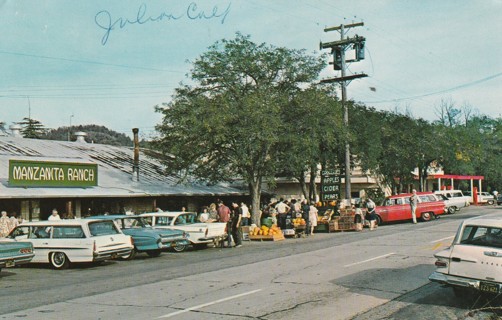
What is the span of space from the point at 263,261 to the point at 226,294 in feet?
19.2

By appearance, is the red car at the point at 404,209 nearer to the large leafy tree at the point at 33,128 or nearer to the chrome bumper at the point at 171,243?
the chrome bumper at the point at 171,243

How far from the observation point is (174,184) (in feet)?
118

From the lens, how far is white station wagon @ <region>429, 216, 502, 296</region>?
9.30 meters

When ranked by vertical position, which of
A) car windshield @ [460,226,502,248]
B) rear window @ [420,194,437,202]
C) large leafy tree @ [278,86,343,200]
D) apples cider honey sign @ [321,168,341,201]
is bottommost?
car windshield @ [460,226,502,248]

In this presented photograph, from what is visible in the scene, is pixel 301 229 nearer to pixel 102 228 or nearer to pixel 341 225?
pixel 341 225

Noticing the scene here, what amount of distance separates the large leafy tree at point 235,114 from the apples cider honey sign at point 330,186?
3.93m

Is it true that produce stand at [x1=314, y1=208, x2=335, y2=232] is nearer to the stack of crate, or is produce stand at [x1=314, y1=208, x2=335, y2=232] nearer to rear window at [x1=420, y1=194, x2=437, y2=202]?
the stack of crate

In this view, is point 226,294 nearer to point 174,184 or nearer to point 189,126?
point 189,126

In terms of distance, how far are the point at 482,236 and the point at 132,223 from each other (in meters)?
14.4

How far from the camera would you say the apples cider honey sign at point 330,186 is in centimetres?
3412

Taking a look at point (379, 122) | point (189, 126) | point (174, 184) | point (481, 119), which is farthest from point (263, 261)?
point (481, 119)

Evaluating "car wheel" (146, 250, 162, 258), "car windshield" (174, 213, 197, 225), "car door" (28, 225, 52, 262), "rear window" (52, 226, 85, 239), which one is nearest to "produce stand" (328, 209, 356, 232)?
"car windshield" (174, 213, 197, 225)

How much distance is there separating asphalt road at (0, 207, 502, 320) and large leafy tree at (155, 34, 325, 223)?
1011cm

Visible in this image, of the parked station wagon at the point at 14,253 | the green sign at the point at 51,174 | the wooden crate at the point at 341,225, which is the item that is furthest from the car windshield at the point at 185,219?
the wooden crate at the point at 341,225
